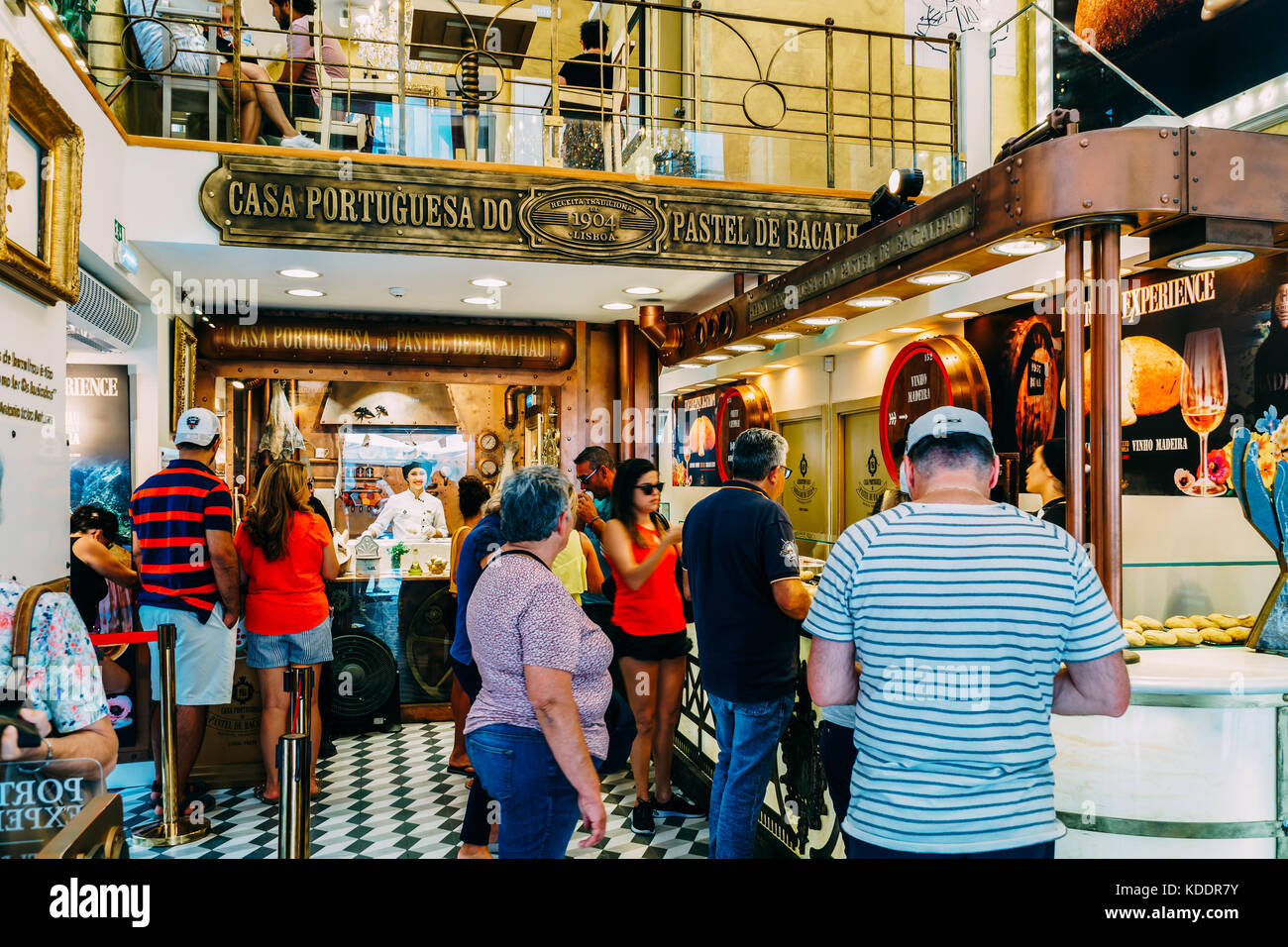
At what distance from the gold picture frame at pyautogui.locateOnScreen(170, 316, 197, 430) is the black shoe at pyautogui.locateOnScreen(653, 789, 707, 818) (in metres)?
4.00

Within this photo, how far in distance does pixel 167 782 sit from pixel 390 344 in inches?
169

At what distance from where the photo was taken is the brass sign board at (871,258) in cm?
333

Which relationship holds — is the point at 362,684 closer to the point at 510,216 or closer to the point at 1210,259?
the point at 510,216

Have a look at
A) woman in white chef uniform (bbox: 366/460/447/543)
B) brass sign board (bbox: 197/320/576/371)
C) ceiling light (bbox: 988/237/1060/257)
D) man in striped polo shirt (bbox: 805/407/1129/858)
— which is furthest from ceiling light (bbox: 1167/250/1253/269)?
woman in white chef uniform (bbox: 366/460/447/543)

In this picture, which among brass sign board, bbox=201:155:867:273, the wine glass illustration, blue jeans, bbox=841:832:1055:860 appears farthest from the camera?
brass sign board, bbox=201:155:867:273

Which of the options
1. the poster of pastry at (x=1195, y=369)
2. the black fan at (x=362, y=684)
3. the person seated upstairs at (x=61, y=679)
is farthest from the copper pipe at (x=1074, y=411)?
the black fan at (x=362, y=684)

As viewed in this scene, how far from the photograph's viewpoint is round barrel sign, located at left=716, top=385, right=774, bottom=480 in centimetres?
737

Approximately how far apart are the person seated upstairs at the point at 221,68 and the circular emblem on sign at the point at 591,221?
1.43 metres

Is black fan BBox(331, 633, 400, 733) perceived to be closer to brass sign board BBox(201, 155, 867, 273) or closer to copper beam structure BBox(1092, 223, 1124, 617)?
brass sign board BBox(201, 155, 867, 273)

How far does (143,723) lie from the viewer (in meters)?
4.70

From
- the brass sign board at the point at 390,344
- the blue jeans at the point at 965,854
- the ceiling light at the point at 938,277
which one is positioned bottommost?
the blue jeans at the point at 965,854

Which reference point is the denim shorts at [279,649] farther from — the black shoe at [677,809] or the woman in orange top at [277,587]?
the black shoe at [677,809]
